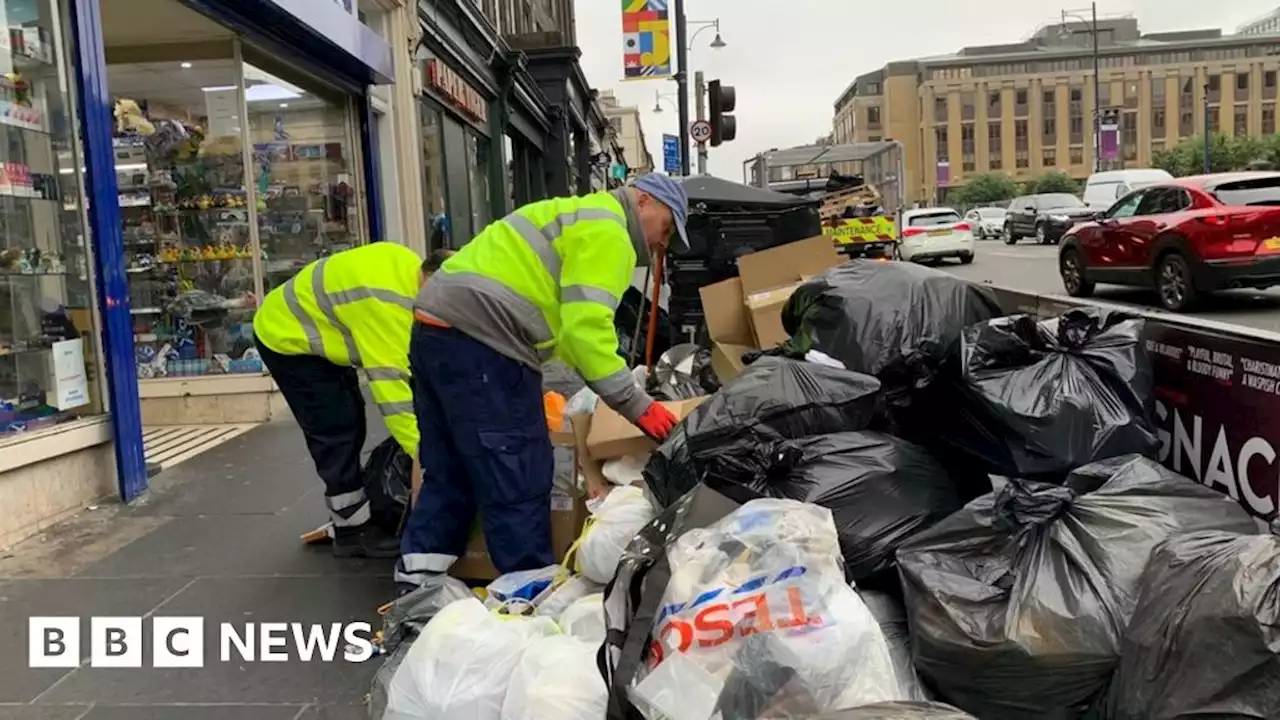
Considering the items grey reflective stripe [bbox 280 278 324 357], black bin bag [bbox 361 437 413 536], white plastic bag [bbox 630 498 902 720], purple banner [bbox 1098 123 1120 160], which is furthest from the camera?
purple banner [bbox 1098 123 1120 160]

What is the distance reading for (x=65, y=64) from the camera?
479 cm

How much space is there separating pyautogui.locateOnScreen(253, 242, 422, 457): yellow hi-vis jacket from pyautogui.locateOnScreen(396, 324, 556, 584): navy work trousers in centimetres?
28

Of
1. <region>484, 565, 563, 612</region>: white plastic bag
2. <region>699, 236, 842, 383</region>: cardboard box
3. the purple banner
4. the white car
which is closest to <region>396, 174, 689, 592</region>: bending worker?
<region>484, 565, 563, 612</region>: white plastic bag

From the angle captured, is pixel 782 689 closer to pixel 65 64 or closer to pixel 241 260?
pixel 65 64

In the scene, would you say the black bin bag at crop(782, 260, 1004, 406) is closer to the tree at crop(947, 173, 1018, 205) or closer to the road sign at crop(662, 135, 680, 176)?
the road sign at crop(662, 135, 680, 176)

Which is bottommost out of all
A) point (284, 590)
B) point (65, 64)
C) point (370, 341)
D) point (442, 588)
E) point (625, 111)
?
point (284, 590)

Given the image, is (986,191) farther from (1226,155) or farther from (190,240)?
(190,240)

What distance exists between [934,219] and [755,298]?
19331mm

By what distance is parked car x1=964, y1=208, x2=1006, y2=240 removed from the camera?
38.1 meters

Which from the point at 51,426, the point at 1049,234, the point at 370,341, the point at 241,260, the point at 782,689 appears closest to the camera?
the point at 782,689

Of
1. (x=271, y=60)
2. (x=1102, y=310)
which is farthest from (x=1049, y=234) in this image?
(x=1102, y=310)

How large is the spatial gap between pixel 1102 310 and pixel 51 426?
4534mm

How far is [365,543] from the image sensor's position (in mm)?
4250

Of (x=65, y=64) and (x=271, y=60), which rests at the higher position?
(x=271, y=60)
